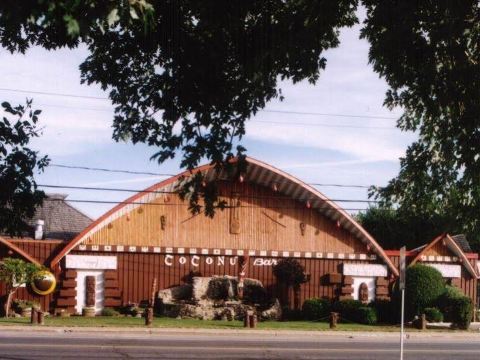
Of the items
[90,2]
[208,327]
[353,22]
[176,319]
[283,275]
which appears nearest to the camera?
[90,2]

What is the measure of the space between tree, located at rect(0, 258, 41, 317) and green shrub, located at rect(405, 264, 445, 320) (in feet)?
58.2

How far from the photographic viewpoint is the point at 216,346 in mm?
20344

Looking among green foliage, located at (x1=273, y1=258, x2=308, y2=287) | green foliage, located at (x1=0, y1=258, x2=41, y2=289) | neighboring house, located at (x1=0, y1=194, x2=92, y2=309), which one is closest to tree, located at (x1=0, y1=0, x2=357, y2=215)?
neighboring house, located at (x1=0, y1=194, x2=92, y2=309)

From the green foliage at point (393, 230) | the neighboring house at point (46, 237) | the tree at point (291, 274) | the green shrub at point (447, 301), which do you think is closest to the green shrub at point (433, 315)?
the green shrub at point (447, 301)

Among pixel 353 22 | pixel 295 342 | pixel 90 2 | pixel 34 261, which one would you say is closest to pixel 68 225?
pixel 34 261

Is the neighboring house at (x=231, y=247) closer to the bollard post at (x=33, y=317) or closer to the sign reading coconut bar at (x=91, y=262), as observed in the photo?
the sign reading coconut bar at (x=91, y=262)

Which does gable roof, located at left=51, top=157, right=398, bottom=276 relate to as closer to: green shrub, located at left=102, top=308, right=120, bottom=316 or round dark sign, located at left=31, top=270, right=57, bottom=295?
round dark sign, located at left=31, top=270, right=57, bottom=295

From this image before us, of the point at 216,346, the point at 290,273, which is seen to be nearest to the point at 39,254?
the point at 290,273

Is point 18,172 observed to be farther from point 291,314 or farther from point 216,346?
point 291,314

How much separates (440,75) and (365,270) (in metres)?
25.3

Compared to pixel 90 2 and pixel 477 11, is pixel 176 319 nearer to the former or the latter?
pixel 477 11

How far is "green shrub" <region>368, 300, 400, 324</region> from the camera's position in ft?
109

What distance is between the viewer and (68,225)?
151 feet

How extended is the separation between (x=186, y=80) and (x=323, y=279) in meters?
27.2
